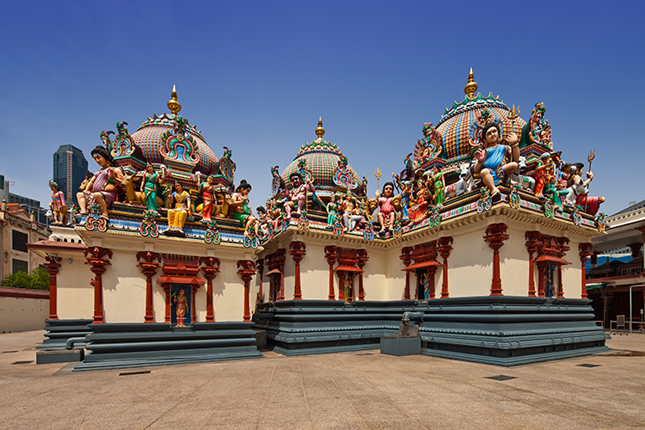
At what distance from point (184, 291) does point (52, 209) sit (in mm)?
12154

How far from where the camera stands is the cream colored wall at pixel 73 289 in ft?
67.4

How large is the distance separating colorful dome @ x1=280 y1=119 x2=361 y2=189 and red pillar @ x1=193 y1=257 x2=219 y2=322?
37.8 feet

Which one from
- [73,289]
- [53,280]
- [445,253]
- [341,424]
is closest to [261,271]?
[73,289]

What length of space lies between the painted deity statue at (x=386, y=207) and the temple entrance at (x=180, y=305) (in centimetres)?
1214

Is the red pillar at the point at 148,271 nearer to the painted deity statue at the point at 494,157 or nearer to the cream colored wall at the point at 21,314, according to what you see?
the painted deity statue at the point at 494,157

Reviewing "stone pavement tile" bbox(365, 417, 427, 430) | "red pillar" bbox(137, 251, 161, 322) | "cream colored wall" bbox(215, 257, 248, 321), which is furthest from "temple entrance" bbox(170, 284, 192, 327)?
"stone pavement tile" bbox(365, 417, 427, 430)

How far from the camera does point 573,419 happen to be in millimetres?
7926

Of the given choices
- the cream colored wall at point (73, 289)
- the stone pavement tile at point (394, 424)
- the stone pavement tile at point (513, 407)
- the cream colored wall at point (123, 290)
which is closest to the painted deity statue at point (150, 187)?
the cream colored wall at point (123, 290)

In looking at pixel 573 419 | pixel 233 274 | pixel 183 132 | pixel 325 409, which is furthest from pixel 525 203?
pixel 183 132

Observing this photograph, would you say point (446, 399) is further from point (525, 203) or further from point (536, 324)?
point (525, 203)

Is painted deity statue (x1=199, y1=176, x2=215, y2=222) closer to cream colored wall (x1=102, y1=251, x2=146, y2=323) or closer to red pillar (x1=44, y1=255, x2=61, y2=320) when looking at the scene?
cream colored wall (x1=102, y1=251, x2=146, y2=323)

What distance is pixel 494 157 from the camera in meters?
17.1

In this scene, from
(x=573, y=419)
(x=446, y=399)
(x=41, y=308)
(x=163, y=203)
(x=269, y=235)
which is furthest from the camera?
(x=41, y=308)

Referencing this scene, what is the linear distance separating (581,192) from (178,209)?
22.0 m
